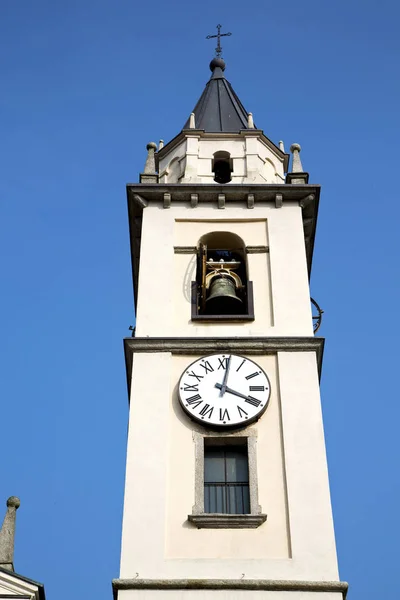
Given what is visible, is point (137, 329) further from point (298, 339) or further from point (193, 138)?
point (193, 138)

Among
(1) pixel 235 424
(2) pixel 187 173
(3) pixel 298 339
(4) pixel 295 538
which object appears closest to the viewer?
(4) pixel 295 538

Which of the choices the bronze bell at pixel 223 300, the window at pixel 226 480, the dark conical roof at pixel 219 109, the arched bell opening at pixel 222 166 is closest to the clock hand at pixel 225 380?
the window at pixel 226 480

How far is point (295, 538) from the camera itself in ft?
60.0

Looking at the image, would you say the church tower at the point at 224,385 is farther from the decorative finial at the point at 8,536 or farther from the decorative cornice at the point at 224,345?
the decorative finial at the point at 8,536

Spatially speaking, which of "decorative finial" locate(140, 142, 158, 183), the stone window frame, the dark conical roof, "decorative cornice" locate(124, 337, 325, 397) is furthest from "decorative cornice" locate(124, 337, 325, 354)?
the dark conical roof

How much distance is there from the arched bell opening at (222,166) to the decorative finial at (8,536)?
986cm

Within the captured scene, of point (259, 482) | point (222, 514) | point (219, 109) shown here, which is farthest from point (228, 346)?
point (219, 109)

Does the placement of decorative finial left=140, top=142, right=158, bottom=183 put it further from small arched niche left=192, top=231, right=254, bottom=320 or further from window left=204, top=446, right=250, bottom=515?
window left=204, top=446, right=250, bottom=515

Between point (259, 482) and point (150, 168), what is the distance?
28.2 feet

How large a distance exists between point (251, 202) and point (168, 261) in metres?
2.40

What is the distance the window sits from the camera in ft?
62.7

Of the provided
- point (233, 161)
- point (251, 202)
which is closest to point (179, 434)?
point (251, 202)

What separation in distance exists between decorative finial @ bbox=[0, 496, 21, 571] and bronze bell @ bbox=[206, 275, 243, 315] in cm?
564

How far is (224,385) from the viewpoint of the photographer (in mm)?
20453
